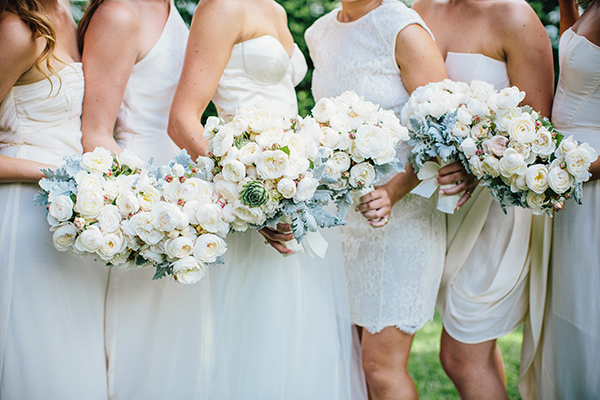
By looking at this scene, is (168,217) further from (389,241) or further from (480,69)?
(480,69)

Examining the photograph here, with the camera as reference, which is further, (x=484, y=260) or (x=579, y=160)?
(x=484, y=260)

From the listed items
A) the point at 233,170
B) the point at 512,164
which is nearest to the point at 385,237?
the point at 512,164

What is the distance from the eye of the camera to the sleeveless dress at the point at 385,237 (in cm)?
290

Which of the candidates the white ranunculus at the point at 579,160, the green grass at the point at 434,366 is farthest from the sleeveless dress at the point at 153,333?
the green grass at the point at 434,366

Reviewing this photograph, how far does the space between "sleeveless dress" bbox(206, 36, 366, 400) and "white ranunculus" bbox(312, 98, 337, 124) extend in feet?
1.64

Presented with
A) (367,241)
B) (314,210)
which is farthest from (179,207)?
(367,241)

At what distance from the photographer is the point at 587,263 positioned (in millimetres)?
2766

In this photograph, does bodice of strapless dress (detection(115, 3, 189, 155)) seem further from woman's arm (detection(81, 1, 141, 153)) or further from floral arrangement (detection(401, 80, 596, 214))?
floral arrangement (detection(401, 80, 596, 214))

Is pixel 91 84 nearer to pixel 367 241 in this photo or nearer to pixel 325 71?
pixel 325 71

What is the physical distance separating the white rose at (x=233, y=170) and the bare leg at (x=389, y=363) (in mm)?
1284

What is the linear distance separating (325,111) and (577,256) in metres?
1.47

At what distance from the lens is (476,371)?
121 inches

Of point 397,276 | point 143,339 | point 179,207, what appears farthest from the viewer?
point 397,276

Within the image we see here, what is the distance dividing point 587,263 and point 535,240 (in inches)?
13.6
